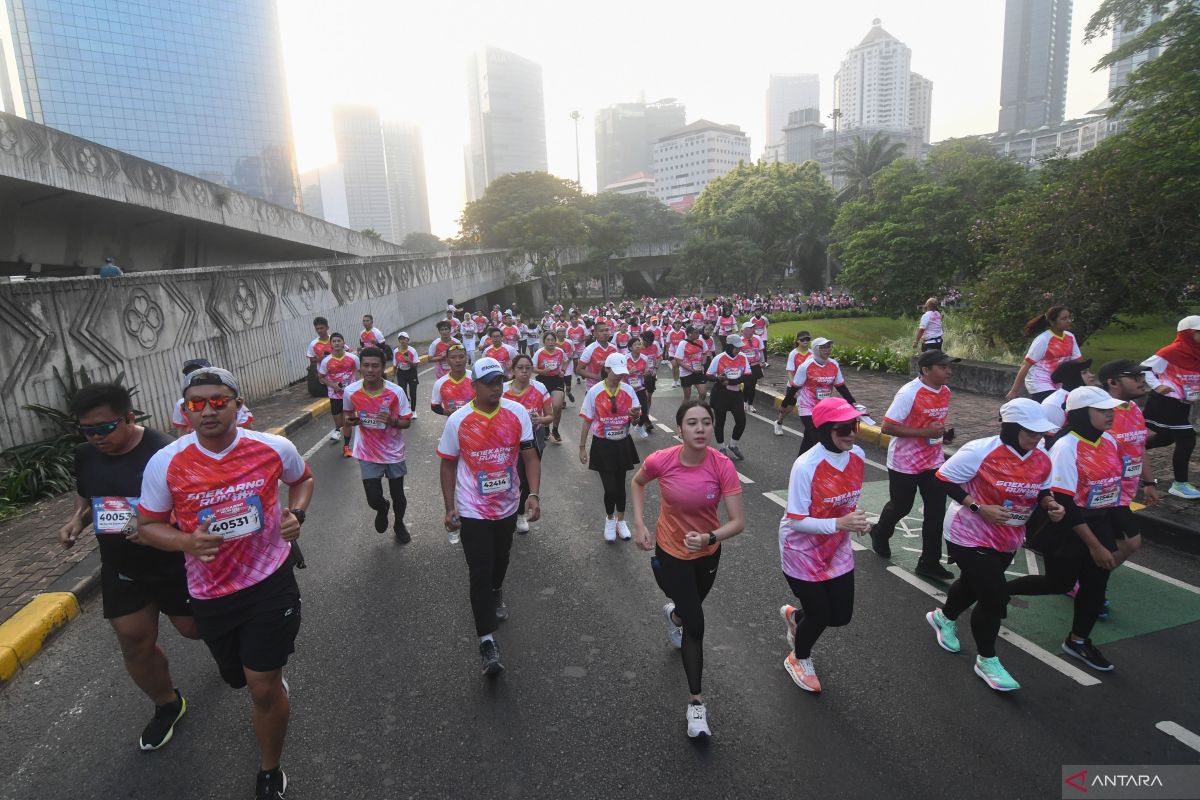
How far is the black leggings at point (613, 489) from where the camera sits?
254 inches

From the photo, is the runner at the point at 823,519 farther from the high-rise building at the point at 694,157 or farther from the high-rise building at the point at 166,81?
the high-rise building at the point at 694,157

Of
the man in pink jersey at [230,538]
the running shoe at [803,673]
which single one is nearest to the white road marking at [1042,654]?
the running shoe at [803,673]

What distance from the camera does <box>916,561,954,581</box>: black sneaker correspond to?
529 cm

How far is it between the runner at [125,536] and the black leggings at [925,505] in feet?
17.8

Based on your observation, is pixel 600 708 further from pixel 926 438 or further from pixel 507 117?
pixel 507 117

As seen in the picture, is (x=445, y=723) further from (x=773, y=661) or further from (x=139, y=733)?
(x=773, y=661)

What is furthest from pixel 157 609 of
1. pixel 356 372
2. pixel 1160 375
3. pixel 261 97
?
pixel 261 97

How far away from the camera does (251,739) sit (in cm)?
363

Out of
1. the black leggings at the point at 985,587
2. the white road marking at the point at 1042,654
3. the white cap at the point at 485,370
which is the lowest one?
the white road marking at the point at 1042,654

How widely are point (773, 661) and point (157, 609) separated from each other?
12.4ft

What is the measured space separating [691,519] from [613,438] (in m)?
2.81

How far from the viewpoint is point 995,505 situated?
3.84m

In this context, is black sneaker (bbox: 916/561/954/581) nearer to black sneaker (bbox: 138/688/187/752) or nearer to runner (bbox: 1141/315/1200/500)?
runner (bbox: 1141/315/1200/500)

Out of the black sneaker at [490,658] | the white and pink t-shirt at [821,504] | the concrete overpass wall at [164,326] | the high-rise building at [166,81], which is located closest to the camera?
the white and pink t-shirt at [821,504]
